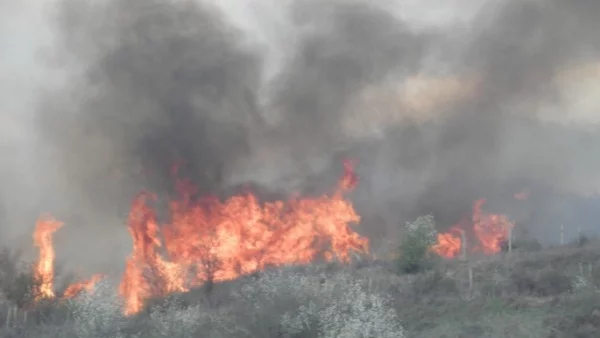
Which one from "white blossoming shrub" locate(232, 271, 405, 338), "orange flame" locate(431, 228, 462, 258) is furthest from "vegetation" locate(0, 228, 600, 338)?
"orange flame" locate(431, 228, 462, 258)

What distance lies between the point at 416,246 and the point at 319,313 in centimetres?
1512

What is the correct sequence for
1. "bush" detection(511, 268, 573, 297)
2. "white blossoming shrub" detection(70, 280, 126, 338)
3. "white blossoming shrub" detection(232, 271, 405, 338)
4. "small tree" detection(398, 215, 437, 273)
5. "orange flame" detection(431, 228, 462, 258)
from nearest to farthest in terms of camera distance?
"white blossoming shrub" detection(232, 271, 405, 338)
"white blossoming shrub" detection(70, 280, 126, 338)
"bush" detection(511, 268, 573, 297)
"small tree" detection(398, 215, 437, 273)
"orange flame" detection(431, 228, 462, 258)

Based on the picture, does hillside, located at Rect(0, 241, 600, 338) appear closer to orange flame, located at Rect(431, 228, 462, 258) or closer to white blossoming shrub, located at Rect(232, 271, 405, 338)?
white blossoming shrub, located at Rect(232, 271, 405, 338)

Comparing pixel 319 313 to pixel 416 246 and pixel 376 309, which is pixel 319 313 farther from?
pixel 416 246

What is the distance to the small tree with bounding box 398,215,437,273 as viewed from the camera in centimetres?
3359

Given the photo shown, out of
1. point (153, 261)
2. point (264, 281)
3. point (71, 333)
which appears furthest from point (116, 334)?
point (153, 261)

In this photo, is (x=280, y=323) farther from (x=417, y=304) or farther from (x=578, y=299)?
(x=578, y=299)

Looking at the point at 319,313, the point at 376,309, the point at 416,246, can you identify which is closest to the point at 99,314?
the point at 319,313

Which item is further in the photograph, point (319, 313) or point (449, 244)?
point (449, 244)

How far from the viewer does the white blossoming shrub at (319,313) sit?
60.5 ft

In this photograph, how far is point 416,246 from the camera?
33594 mm

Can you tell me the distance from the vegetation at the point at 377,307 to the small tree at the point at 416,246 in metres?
0.07

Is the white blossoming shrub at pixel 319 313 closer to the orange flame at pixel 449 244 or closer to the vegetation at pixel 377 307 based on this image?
the vegetation at pixel 377 307

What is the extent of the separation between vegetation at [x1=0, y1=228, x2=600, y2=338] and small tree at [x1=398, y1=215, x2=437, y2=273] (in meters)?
0.07
